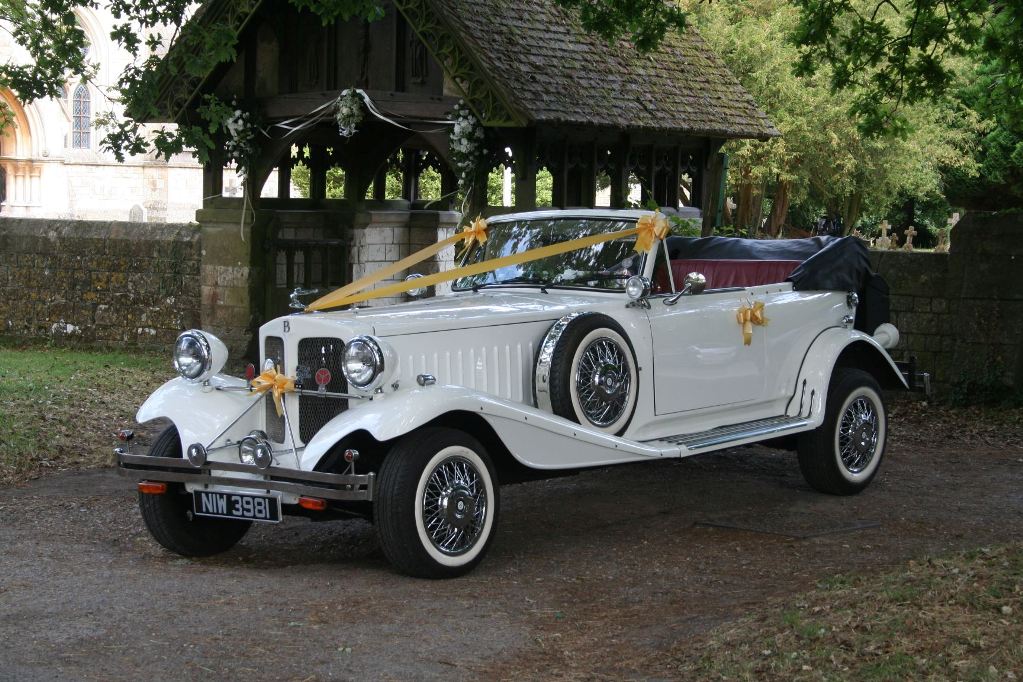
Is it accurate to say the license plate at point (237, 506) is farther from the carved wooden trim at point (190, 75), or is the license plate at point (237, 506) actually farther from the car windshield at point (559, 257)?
the carved wooden trim at point (190, 75)

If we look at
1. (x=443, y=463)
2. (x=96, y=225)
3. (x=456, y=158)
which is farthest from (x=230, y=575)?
(x=96, y=225)

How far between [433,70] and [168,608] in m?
8.87

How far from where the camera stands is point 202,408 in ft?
23.6

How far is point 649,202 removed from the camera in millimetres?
13633

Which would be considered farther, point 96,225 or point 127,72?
point 96,225

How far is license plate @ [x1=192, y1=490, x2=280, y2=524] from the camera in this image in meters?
6.66

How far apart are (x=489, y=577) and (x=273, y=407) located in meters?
1.48

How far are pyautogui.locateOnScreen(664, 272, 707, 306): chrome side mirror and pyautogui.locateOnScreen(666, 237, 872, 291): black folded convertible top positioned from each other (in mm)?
1547

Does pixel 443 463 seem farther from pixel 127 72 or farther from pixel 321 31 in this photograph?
pixel 321 31

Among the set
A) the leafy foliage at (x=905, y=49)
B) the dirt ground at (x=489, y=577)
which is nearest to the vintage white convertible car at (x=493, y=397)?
the dirt ground at (x=489, y=577)

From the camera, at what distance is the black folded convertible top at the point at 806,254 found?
31.2 feet

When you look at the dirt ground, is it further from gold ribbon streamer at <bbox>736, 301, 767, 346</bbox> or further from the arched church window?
the arched church window

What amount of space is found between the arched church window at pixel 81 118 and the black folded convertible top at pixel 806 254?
141 ft

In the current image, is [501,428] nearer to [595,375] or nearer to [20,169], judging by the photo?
[595,375]
